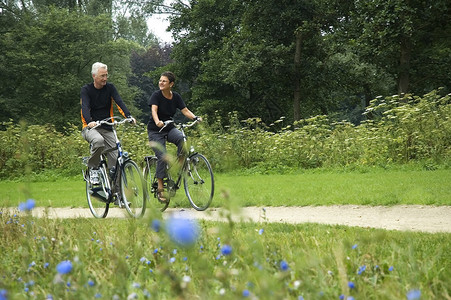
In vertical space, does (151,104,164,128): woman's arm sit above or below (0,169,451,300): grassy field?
above

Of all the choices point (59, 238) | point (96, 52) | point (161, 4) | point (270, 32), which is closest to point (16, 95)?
point (96, 52)

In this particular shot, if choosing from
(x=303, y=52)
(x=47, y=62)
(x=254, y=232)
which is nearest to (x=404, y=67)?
(x=303, y=52)

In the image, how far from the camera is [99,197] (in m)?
7.43

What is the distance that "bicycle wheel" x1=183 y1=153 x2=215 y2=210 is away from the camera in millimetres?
7617

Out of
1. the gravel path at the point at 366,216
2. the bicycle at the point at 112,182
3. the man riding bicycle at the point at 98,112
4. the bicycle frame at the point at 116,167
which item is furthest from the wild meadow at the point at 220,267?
the man riding bicycle at the point at 98,112

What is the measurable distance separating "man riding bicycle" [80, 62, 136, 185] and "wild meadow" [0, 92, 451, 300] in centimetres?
32

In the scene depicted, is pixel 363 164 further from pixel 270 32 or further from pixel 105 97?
pixel 270 32

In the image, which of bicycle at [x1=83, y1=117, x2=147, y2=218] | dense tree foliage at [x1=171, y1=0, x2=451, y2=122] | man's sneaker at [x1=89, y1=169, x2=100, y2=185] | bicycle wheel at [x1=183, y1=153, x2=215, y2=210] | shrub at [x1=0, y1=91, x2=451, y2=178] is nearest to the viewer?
bicycle at [x1=83, y1=117, x2=147, y2=218]

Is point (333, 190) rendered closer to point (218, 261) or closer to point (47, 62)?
point (218, 261)

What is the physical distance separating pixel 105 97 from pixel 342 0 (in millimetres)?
18796

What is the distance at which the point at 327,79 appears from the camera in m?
28.1

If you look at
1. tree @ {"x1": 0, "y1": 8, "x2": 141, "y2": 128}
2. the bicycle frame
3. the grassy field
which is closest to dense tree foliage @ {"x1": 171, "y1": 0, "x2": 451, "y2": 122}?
tree @ {"x1": 0, "y1": 8, "x2": 141, "y2": 128}

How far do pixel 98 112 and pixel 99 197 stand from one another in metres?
1.24

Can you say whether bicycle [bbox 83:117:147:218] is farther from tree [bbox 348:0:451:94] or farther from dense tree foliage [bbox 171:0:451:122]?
dense tree foliage [bbox 171:0:451:122]
